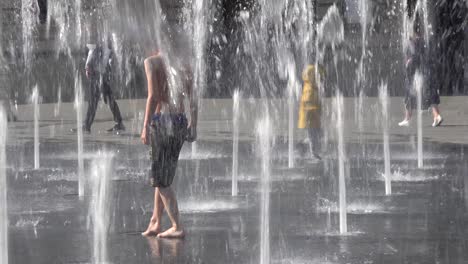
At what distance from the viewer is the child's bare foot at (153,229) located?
860cm

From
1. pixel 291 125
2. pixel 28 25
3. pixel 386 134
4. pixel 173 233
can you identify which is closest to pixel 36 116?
pixel 291 125

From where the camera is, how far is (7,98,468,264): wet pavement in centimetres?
805

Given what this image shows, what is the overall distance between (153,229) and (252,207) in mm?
1838

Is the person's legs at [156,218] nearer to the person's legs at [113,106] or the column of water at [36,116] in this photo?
the column of water at [36,116]

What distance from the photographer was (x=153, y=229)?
863 centimetres

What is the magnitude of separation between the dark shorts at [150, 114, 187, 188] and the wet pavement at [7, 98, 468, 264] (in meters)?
0.52

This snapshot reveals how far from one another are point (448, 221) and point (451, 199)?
4.36 ft

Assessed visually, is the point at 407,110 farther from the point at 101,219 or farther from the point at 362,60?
the point at 101,219

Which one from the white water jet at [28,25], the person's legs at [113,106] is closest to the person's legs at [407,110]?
the person's legs at [113,106]

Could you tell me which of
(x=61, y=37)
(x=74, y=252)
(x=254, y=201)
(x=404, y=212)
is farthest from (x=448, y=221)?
(x=61, y=37)

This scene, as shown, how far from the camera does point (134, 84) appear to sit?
28.4 metres

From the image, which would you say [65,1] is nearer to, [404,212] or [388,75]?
[388,75]

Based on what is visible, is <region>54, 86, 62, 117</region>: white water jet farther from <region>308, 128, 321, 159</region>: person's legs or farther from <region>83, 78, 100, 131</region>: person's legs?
<region>308, 128, 321, 159</region>: person's legs

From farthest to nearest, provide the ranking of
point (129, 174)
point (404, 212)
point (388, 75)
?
point (388, 75) → point (129, 174) → point (404, 212)
